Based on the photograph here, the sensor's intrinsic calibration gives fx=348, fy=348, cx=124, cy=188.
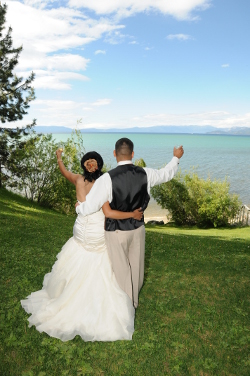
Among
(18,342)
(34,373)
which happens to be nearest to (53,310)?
(18,342)

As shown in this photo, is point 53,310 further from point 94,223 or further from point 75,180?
point 75,180

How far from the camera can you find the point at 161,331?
22.1 ft

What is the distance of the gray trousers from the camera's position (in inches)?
242

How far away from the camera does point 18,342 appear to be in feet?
20.0

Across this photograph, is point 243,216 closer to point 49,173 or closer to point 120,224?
point 49,173

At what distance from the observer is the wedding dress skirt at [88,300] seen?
20.5 ft

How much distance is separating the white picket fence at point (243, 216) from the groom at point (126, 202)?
Answer: 39.4 metres

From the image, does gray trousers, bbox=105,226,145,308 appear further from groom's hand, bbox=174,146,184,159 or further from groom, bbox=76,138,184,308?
groom's hand, bbox=174,146,184,159

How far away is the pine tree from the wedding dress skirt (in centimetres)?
3059

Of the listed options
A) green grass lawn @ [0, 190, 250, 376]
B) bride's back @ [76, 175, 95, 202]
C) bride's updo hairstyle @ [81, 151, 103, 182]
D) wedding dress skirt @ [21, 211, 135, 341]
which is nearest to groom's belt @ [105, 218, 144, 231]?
wedding dress skirt @ [21, 211, 135, 341]

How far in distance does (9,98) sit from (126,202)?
105ft

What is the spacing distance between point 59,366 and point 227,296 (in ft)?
15.3

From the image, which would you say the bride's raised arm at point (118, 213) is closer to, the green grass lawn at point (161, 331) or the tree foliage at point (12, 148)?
the green grass lawn at point (161, 331)

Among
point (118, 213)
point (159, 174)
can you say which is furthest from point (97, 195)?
point (159, 174)
